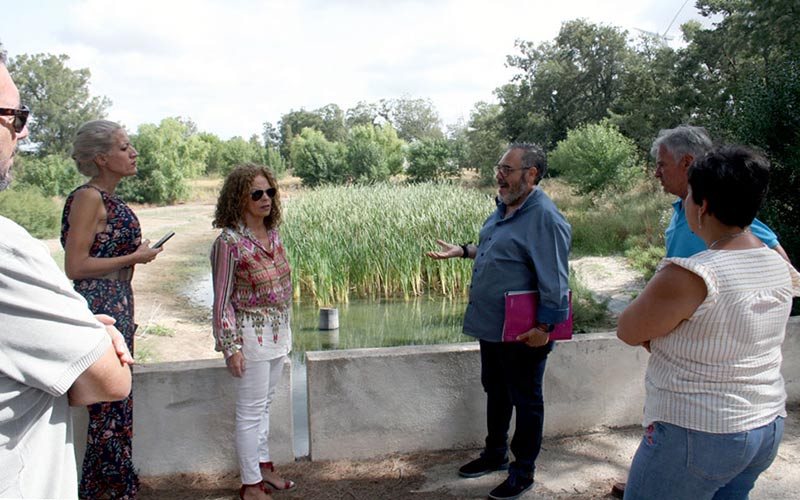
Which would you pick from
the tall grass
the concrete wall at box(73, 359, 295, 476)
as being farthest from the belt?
the tall grass

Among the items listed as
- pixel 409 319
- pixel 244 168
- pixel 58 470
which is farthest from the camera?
pixel 409 319

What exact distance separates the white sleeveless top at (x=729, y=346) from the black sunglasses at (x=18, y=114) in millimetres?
1586

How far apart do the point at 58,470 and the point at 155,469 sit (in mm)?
2132

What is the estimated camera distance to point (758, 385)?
1.79 metres

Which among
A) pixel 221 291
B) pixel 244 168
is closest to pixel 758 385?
pixel 221 291

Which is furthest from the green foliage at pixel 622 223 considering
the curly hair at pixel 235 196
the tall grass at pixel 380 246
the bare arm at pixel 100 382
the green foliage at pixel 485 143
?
the green foliage at pixel 485 143

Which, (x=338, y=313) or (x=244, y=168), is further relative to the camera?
(x=338, y=313)

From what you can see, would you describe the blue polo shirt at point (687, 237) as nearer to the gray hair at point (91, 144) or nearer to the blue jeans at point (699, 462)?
the blue jeans at point (699, 462)

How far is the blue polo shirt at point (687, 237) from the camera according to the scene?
247cm

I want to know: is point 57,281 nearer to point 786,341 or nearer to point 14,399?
point 14,399

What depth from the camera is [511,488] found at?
3074mm

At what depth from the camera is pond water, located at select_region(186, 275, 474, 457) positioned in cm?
845

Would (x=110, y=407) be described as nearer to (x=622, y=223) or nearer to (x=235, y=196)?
(x=235, y=196)

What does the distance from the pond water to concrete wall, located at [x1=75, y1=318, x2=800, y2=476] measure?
3.60 metres
